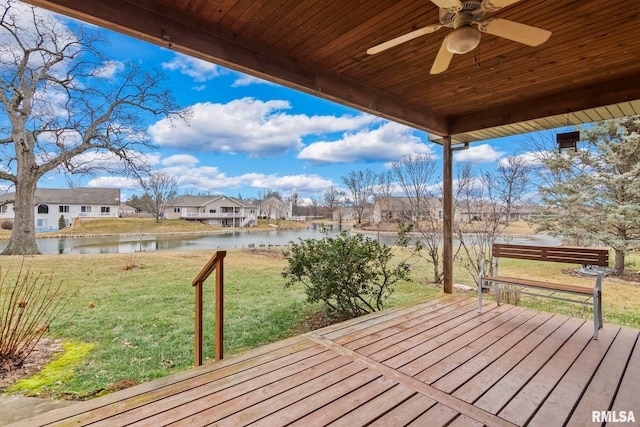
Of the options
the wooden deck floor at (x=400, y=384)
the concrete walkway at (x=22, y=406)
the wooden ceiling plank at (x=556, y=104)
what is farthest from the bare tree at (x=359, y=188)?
the concrete walkway at (x=22, y=406)

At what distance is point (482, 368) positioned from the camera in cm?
202

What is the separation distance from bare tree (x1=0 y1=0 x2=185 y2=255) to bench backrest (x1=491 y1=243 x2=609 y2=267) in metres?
8.74

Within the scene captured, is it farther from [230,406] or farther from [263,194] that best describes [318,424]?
[263,194]

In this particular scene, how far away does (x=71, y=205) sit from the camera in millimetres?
13836

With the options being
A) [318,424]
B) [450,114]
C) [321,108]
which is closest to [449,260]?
[450,114]

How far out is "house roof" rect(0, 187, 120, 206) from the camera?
12.2 m

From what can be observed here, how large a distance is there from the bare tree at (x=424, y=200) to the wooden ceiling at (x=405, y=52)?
8.93 ft

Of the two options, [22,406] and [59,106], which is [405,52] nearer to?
[22,406]

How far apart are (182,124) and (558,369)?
8.82 m

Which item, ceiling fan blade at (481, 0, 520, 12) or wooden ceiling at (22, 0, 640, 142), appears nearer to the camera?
ceiling fan blade at (481, 0, 520, 12)

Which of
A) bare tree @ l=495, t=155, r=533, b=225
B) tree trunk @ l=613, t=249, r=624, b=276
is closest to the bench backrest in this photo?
bare tree @ l=495, t=155, r=533, b=225

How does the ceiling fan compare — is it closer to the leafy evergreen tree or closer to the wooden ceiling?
the wooden ceiling

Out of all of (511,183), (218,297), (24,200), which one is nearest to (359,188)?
(511,183)

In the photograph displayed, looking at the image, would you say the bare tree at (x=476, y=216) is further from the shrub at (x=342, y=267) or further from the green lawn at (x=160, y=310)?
the shrub at (x=342, y=267)
